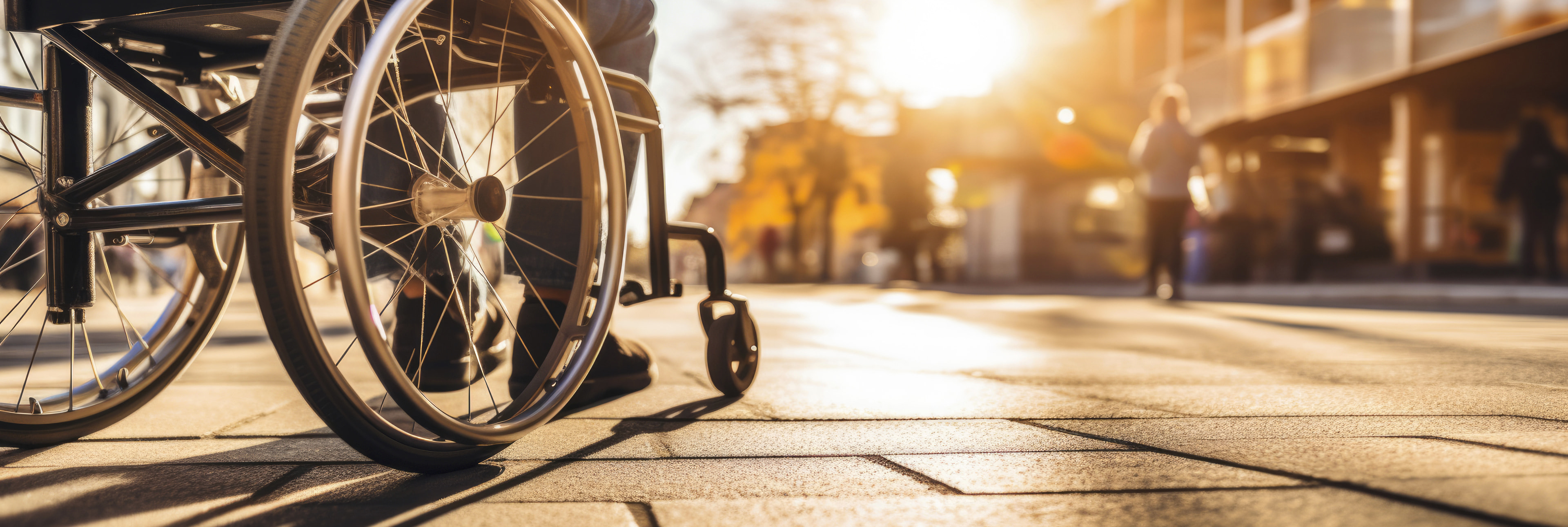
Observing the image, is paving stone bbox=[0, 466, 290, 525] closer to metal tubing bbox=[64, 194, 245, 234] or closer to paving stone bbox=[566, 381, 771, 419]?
metal tubing bbox=[64, 194, 245, 234]

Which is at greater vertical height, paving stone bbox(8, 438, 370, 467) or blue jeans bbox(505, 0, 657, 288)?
blue jeans bbox(505, 0, 657, 288)

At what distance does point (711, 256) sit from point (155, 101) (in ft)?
3.98

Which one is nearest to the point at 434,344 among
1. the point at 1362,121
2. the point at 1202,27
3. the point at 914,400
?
the point at 914,400

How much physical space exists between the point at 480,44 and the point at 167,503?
829mm

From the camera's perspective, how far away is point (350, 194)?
1.15 m

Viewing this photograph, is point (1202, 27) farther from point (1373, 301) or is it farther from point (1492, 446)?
point (1492, 446)

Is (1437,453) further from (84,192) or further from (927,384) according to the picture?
(84,192)

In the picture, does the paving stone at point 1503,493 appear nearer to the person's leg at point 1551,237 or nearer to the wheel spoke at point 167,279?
the wheel spoke at point 167,279

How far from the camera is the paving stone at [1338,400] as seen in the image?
1.94m

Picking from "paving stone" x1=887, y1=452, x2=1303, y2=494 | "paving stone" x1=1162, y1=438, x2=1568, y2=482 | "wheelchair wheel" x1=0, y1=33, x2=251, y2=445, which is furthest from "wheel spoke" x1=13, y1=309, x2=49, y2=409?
"paving stone" x1=1162, y1=438, x2=1568, y2=482

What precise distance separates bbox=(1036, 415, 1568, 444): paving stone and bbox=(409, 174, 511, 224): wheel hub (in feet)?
3.35

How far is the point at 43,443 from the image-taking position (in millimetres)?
1618

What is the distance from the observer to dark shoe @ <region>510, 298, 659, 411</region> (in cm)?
198

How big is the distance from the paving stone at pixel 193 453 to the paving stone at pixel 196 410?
3.4 inches
